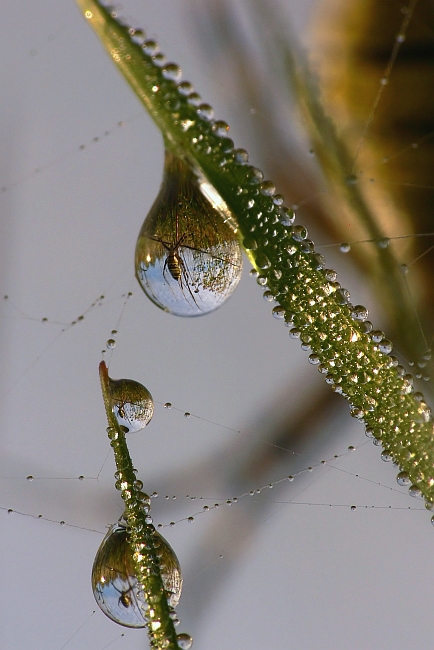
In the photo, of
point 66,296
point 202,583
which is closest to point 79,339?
point 66,296

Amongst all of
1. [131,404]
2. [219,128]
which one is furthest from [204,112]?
[131,404]

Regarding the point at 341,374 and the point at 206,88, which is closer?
the point at 341,374

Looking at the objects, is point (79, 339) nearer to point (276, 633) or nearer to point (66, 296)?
point (66, 296)

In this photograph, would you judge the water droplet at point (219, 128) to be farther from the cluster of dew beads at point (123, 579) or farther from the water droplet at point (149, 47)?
the cluster of dew beads at point (123, 579)

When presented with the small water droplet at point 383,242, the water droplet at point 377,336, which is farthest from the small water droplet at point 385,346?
the small water droplet at point 383,242

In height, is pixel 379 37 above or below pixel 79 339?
above

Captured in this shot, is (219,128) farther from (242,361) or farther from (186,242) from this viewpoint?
(242,361)

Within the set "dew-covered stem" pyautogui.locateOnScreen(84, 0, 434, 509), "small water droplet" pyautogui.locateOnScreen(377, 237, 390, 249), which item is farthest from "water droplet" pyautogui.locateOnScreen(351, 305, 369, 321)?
"small water droplet" pyautogui.locateOnScreen(377, 237, 390, 249)
